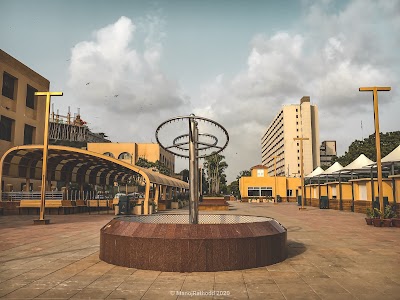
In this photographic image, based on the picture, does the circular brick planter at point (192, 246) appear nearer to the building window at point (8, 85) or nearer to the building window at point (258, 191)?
the building window at point (8, 85)

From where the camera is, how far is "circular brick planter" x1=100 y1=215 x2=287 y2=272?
7164 millimetres

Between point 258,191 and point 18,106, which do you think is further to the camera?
point 258,191

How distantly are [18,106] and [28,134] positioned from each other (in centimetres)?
426

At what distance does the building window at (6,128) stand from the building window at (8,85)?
2.81m

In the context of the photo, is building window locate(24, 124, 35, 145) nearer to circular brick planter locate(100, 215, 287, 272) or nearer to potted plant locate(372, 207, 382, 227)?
circular brick planter locate(100, 215, 287, 272)

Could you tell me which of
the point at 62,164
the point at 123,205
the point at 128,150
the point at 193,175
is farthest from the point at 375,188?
the point at 128,150

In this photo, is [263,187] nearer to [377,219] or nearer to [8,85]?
[8,85]

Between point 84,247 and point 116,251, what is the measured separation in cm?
309

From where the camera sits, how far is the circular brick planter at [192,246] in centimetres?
716

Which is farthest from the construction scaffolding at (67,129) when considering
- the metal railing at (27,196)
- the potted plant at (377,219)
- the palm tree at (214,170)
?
the potted plant at (377,219)

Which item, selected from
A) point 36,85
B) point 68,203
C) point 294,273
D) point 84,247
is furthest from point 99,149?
point 294,273

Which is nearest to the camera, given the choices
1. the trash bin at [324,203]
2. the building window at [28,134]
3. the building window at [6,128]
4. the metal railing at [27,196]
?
the metal railing at [27,196]

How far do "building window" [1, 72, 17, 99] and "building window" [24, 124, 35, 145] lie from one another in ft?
14.8

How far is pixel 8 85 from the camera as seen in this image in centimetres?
3728
